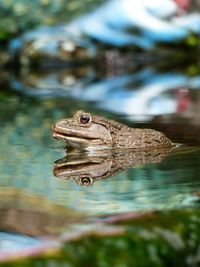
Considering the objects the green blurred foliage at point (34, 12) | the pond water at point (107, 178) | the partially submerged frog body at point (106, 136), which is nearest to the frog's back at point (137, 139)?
the partially submerged frog body at point (106, 136)

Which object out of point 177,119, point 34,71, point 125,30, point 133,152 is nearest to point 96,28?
point 125,30

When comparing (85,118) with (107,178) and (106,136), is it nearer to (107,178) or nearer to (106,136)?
(106,136)

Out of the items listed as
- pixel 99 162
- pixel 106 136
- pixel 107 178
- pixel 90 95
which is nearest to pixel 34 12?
pixel 90 95

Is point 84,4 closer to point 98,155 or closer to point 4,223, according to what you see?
point 98,155

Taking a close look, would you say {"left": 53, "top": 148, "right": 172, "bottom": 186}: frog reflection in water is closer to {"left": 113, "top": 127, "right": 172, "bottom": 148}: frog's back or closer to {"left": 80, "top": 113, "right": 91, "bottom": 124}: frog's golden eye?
{"left": 113, "top": 127, "right": 172, "bottom": 148}: frog's back

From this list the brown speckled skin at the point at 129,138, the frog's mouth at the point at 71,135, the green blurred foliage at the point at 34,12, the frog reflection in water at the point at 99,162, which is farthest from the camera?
the green blurred foliage at the point at 34,12

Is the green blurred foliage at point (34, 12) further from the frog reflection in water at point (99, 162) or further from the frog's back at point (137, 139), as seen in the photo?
the frog reflection in water at point (99, 162)
